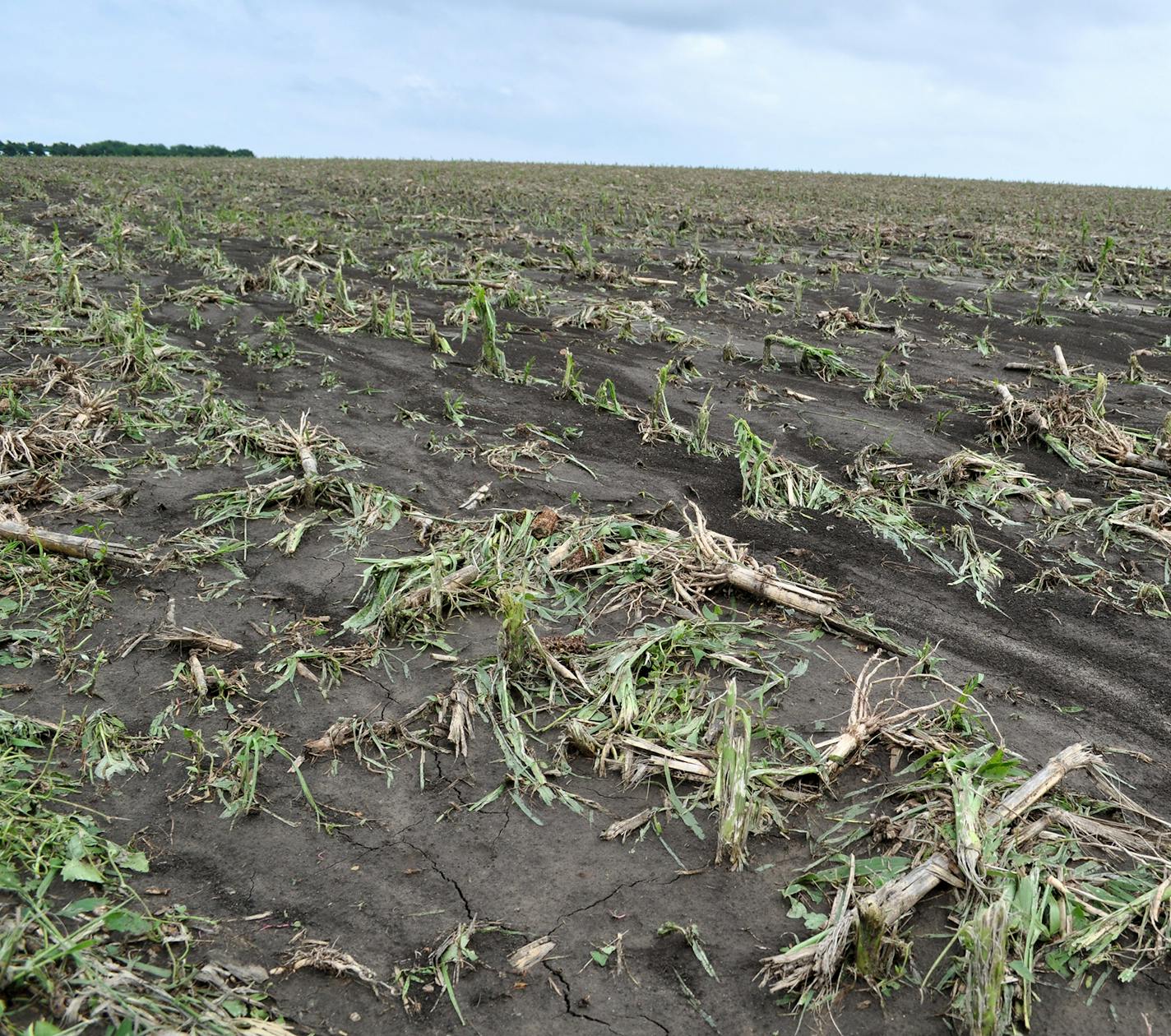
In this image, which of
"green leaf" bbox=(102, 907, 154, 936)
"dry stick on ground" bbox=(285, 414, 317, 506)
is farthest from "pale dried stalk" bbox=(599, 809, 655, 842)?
"dry stick on ground" bbox=(285, 414, 317, 506)

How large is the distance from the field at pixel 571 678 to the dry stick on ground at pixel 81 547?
18 millimetres

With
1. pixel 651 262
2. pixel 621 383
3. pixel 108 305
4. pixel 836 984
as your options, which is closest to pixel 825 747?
pixel 836 984

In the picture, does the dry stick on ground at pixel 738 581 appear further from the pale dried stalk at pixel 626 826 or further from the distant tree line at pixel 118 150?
the distant tree line at pixel 118 150

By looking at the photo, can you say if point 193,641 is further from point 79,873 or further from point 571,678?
point 571,678

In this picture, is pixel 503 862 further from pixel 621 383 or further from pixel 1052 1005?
pixel 621 383

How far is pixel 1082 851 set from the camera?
3.16 m

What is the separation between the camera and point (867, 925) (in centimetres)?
267

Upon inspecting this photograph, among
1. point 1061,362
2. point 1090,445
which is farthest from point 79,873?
point 1061,362

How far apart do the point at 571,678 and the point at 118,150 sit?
112ft

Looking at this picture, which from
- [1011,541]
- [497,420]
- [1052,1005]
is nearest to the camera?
[1052,1005]

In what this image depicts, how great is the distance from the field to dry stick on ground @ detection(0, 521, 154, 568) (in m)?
0.02

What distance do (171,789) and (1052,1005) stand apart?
310 centimetres

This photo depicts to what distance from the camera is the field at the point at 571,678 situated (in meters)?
2.75

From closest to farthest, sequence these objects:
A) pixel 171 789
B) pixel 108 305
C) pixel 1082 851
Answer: pixel 1082 851 → pixel 171 789 → pixel 108 305
